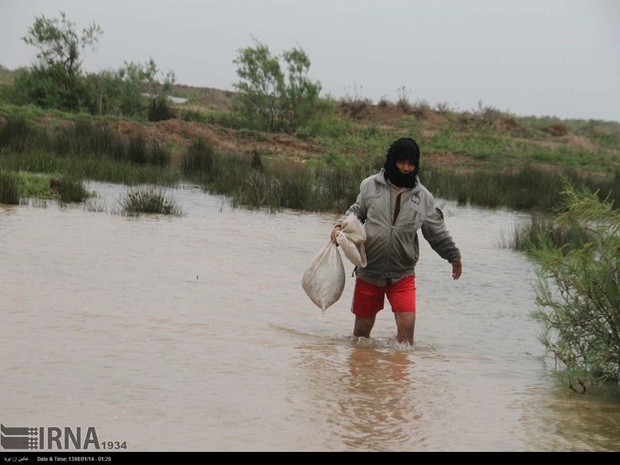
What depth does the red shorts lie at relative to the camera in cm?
756

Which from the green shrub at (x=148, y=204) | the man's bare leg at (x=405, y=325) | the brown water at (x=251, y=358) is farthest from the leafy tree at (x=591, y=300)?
the green shrub at (x=148, y=204)

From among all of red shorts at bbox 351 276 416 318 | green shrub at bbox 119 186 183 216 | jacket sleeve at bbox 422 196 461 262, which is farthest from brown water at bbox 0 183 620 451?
green shrub at bbox 119 186 183 216

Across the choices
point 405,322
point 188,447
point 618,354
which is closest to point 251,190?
point 405,322

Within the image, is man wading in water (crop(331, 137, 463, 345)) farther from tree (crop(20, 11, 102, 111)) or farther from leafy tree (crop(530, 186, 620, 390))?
tree (crop(20, 11, 102, 111))

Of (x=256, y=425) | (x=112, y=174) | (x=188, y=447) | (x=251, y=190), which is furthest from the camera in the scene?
(x=112, y=174)

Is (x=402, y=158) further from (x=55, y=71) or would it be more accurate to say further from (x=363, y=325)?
(x=55, y=71)

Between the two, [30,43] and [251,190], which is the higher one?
[30,43]

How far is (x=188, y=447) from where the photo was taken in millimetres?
5309

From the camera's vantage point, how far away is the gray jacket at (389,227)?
745 centimetres

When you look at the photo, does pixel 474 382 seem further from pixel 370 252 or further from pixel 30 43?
pixel 30 43

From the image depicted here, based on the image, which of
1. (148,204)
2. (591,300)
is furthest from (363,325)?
(148,204)

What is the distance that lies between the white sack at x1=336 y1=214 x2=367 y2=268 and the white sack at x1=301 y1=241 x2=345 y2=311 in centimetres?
33

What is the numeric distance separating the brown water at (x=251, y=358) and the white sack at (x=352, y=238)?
812 mm

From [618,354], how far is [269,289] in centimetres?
486
